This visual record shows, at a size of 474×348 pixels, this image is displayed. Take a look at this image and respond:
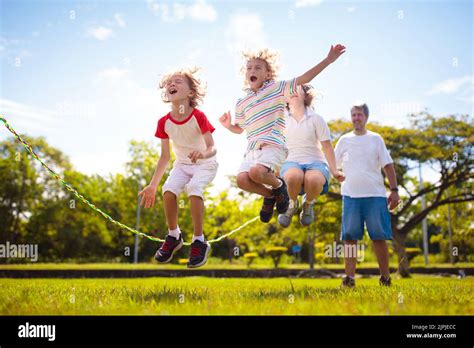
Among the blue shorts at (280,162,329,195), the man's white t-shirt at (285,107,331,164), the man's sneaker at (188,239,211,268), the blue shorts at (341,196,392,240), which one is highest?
the man's white t-shirt at (285,107,331,164)

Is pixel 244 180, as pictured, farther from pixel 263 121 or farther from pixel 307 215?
pixel 307 215

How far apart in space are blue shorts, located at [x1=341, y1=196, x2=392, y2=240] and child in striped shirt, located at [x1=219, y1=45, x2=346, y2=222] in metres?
1.26

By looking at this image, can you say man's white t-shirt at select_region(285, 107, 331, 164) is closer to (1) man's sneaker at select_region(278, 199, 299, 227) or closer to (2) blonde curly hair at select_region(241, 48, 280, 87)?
(1) man's sneaker at select_region(278, 199, 299, 227)

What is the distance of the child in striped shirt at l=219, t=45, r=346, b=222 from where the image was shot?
5.02m

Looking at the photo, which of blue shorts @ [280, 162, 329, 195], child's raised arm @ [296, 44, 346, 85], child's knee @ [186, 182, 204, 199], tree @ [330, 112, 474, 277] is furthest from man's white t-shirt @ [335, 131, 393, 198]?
tree @ [330, 112, 474, 277]

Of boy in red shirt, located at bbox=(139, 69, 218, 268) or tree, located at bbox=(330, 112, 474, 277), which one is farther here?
tree, located at bbox=(330, 112, 474, 277)

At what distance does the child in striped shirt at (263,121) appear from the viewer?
16.5 ft

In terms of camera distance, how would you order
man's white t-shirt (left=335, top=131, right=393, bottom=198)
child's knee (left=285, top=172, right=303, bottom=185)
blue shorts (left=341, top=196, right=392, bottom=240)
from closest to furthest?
child's knee (left=285, top=172, right=303, bottom=185) < blue shorts (left=341, top=196, right=392, bottom=240) < man's white t-shirt (left=335, top=131, right=393, bottom=198)

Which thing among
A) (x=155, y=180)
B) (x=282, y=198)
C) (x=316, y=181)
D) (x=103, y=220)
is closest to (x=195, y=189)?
(x=155, y=180)

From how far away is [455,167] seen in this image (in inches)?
741

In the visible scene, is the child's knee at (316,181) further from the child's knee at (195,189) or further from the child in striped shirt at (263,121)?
the child's knee at (195,189)

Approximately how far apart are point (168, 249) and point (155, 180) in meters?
0.88
